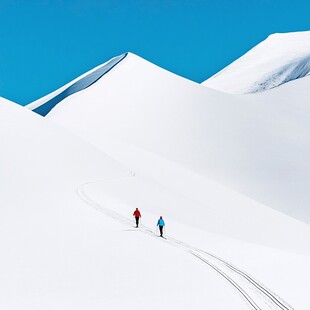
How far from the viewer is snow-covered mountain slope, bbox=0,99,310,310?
13312 millimetres

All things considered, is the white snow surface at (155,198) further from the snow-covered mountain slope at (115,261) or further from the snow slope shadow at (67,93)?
the snow slope shadow at (67,93)

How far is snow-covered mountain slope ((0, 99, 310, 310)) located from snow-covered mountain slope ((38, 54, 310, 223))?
1959cm

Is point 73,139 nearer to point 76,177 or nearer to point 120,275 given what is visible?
point 76,177

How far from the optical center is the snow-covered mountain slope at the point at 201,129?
5253 cm

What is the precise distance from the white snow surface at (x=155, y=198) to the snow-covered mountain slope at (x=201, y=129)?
8.5 inches

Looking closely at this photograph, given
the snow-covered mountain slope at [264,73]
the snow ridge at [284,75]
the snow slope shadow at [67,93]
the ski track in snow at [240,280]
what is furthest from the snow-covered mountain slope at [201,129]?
the snow-covered mountain slope at [264,73]

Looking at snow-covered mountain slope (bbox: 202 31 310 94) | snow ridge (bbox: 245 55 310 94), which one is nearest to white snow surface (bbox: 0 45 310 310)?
snow ridge (bbox: 245 55 310 94)

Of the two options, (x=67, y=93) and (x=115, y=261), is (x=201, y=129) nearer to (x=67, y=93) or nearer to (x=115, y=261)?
(x=67, y=93)

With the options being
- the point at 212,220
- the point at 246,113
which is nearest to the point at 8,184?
the point at 212,220

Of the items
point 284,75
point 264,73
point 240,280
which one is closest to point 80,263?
point 240,280

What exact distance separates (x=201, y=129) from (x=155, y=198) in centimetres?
3252

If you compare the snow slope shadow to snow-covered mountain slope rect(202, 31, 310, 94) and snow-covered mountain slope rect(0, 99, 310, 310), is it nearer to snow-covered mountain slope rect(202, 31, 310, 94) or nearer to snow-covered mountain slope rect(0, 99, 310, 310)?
snow-covered mountain slope rect(0, 99, 310, 310)

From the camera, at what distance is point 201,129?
63.7 m

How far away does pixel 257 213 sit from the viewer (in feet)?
133
